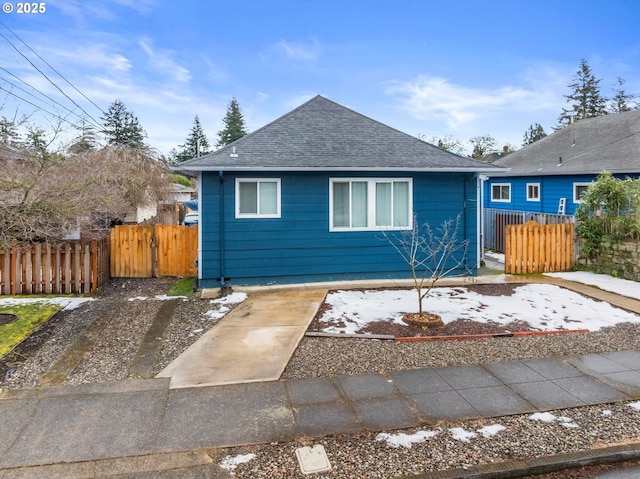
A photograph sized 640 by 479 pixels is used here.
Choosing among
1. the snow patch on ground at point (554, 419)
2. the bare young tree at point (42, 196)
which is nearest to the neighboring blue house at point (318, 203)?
the bare young tree at point (42, 196)

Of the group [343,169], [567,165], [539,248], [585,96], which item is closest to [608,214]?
[539,248]

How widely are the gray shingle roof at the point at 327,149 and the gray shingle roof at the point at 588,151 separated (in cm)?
572

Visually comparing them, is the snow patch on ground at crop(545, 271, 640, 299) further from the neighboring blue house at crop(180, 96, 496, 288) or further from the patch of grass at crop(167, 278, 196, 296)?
the patch of grass at crop(167, 278, 196, 296)

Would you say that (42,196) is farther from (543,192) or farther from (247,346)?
(543,192)

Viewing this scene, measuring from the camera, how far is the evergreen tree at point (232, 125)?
56.0 meters

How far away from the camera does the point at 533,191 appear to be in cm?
1881

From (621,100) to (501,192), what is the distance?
32.2 m

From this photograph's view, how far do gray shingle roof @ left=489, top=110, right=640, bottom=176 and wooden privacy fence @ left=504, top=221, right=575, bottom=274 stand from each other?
399 cm

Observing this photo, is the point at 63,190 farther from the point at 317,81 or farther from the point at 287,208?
the point at 317,81

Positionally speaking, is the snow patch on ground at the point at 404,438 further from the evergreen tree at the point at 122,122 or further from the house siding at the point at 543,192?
the evergreen tree at the point at 122,122

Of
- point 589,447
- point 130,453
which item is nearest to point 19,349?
point 130,453

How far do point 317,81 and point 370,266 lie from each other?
14.6m

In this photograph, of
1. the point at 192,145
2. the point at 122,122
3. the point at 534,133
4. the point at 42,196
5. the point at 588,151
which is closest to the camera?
the point at 42,196

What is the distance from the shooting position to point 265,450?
10.7ft
